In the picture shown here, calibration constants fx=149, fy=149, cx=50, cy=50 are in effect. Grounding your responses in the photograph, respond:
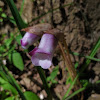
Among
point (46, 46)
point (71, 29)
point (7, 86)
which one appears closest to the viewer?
point (46, 46)

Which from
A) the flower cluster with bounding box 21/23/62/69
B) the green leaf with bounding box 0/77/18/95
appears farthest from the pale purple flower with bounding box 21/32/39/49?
the green leaf with bounding box 0/77/18/95

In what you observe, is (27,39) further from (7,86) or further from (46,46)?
(7,86)

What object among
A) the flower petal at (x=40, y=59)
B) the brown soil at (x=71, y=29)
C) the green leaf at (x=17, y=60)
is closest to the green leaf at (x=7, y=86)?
the green leaf at (x=17, y=60)

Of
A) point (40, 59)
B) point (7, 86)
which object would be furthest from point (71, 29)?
point (7, 86)

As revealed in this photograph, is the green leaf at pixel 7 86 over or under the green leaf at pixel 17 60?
under

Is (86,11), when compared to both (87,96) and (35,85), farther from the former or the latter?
(35,85)

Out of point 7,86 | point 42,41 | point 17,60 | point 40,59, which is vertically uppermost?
point 42,41

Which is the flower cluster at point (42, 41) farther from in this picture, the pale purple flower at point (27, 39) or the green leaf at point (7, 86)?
the green leaf at point (7, 86)

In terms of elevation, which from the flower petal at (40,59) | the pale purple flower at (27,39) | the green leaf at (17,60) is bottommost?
the green leaf at (17,60)
